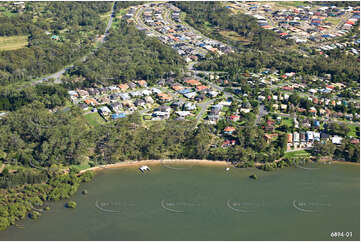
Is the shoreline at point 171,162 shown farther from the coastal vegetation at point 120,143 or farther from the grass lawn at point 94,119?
the grass lawn at point 94,119

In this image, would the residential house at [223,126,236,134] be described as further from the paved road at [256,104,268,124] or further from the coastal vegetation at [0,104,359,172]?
the paved road at [256,104,268,124]

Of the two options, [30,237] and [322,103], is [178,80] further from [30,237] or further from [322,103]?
[30,237]

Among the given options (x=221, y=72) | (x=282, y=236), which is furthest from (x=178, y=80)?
(x=282, y=236)

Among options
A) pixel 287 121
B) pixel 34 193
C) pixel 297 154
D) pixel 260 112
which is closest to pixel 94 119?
Answer: pixel 34 193

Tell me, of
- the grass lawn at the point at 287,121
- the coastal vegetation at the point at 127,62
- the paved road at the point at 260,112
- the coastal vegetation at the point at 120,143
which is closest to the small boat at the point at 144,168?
the coastal vegetation at the point at 120,143

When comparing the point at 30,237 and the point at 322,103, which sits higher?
the point at 322,103
